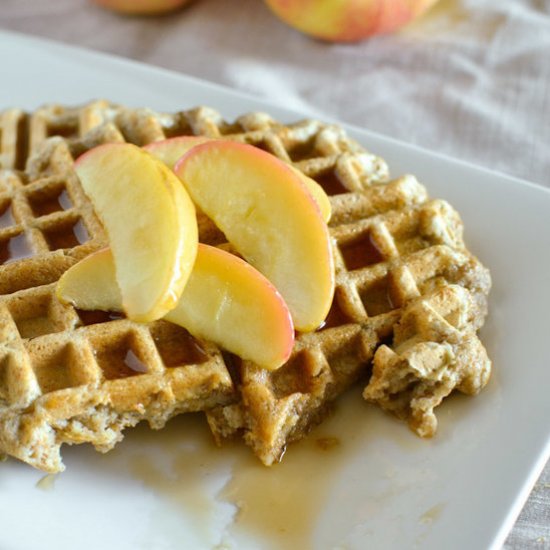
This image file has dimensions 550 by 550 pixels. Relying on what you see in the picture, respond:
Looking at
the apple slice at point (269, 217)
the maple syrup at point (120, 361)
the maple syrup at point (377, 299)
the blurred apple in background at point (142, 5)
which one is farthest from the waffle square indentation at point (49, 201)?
the blurred apple in background at point (142, 5)

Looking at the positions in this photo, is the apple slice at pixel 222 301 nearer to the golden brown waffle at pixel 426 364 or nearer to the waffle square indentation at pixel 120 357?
the waffle square indentation at pixel 120 357

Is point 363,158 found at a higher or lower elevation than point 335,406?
higher

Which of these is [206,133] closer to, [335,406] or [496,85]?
[335,406]

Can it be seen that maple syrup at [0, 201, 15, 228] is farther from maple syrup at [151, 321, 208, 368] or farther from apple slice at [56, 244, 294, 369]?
maple syrup at [151, 321, 208, 368]

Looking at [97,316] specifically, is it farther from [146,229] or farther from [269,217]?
[269,217]

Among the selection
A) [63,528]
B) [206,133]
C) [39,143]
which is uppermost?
[206,133]

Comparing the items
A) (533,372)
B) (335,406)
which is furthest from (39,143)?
(533,372)
